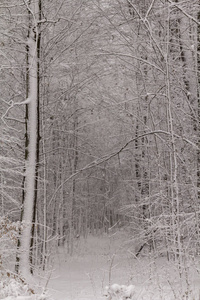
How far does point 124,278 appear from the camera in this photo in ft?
33.3

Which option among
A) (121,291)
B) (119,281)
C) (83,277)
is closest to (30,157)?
(119,281)

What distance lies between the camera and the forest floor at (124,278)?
538cm

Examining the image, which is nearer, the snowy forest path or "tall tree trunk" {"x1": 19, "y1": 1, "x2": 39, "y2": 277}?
the snowy forest path

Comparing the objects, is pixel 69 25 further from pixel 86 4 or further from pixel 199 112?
pixel 199 112

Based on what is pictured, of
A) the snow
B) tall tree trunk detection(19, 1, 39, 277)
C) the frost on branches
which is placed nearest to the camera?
the frost on branches

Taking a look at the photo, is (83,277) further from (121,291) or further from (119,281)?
(121,291)

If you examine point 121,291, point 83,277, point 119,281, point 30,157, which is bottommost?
point 83,277

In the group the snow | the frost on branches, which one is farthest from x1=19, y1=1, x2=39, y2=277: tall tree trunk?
the frost on branches

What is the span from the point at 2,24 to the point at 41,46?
184cm

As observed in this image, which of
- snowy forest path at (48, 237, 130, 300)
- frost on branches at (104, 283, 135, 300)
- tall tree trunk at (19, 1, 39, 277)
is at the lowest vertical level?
snowy forest path at (48, 237, 130, 300)

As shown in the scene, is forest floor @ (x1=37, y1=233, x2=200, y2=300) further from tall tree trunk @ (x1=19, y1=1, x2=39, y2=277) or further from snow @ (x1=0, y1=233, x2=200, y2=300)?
tall tree trunk @ (x1=19, y1=1, x2=39, y2=277)

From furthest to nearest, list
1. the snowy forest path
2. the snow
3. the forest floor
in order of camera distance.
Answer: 1. the snowy forest path
2. the forest floor
3. the snow

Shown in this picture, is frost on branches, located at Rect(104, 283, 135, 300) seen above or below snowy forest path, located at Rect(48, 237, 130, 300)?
above

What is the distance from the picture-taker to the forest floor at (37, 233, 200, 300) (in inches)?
212
